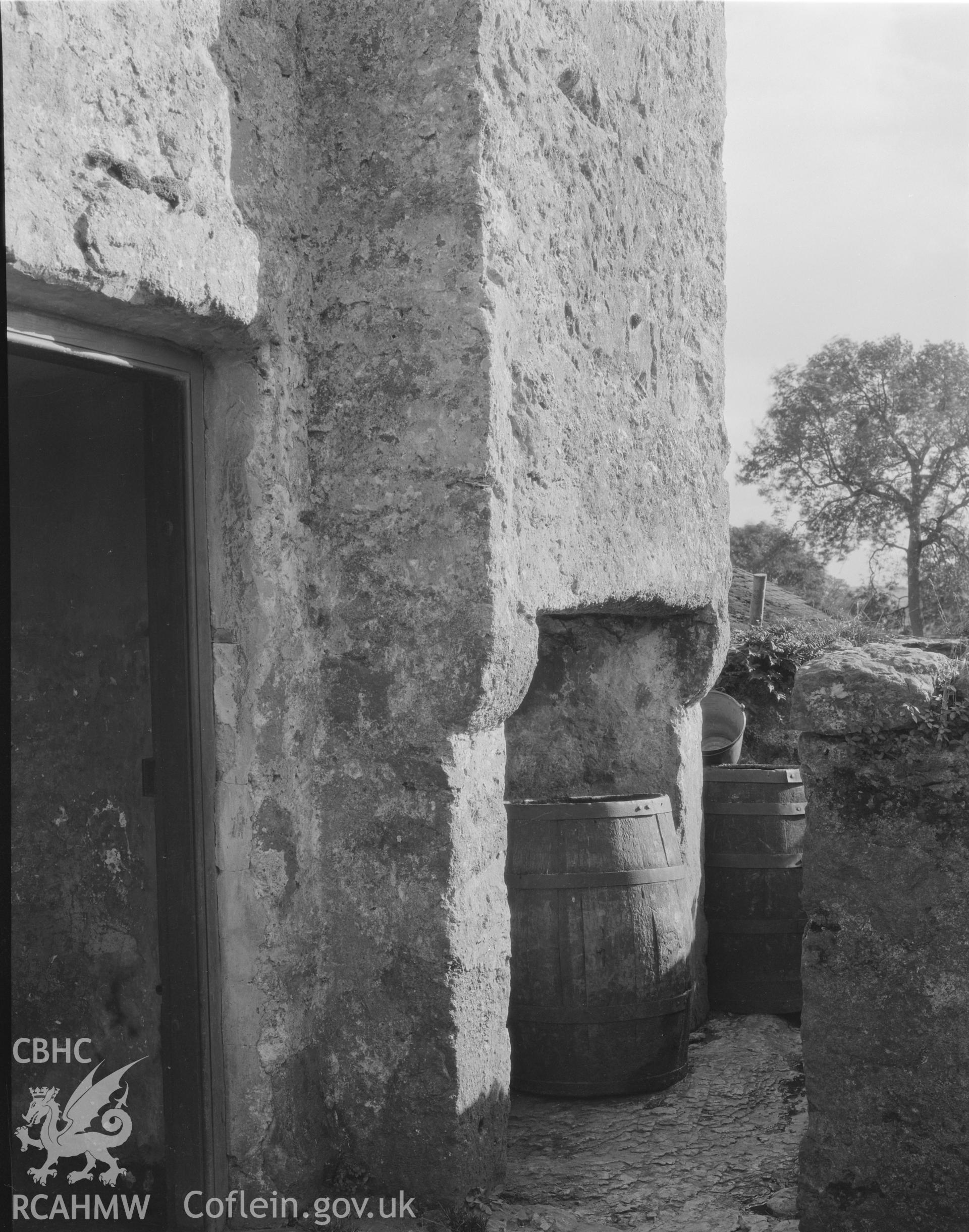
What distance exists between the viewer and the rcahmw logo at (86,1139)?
2.96 metres

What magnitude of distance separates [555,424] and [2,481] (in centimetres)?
217

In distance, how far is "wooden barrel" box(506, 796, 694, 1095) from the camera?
11.9 feet

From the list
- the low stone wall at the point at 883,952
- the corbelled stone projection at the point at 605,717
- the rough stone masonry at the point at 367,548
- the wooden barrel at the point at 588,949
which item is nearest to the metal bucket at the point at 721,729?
the corbelled stone projection at the point at 605,717

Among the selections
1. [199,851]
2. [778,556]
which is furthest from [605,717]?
[778,556]

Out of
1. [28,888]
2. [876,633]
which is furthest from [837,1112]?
[876,633]

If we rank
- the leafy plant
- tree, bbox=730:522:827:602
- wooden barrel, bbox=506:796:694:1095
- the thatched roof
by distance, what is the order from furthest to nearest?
1. tree, bbox=730:522:827:602
2. the thatched roof
3. the leafy plant
4. wooden barrel, bbox=506:796:694:1095


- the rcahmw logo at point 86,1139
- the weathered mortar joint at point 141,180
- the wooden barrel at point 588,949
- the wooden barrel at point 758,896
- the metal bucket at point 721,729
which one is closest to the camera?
the weathered mortar joint at point 141,180

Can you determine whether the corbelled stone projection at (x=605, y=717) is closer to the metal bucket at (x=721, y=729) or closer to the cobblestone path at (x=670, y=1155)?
the cobblestone path at (x=670, y=1155)

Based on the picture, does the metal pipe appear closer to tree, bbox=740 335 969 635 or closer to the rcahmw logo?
the rcahmw logo

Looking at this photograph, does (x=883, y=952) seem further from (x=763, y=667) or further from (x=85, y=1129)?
(x=763, y=667)

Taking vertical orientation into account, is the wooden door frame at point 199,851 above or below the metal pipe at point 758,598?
below

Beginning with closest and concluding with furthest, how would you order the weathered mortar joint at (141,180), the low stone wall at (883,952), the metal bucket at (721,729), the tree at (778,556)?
the weathered mortar joint at (141,180)
the low stone wall at (883,952)
the metal bucket at (721,729)
the tree at (778,556)

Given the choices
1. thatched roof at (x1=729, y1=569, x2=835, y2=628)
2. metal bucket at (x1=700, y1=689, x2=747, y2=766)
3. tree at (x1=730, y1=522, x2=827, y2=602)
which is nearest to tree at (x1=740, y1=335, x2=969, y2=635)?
tree at (x1=730, y1=522, x2=827, y2=602)

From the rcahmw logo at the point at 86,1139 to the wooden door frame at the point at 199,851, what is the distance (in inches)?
8.9
